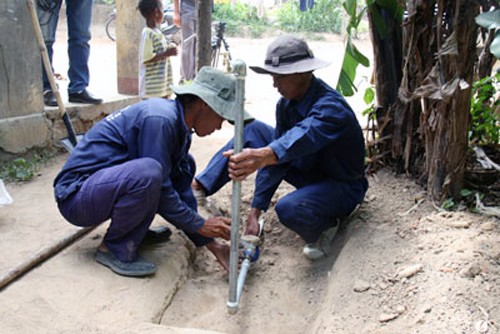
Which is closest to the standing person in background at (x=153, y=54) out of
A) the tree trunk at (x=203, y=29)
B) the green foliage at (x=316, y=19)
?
the tree trunk at (x=203, y=29)

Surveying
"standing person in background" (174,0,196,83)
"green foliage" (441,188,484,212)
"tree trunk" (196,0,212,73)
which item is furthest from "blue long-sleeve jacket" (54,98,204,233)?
"standing person in background" (174,0,196,83)

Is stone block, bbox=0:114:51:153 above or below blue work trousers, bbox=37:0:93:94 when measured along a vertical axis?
below

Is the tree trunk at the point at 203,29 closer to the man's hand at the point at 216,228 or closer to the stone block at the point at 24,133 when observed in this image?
the stone block at the point at 24,133

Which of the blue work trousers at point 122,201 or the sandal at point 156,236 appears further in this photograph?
the sandal at point 156,236

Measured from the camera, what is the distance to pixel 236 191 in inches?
85.0

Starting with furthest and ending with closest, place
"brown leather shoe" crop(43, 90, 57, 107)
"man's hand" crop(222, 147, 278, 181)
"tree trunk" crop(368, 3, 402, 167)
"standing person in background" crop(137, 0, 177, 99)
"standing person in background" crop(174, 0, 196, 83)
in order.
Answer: "standing person in background" crop(174, 0, 196, 83) < "standing person in background" crop(137, 0, 177, 99) < "brown leather shoe" crop(43, 90, 57, 107) < "tree trunk" crop(368, 3, 402, 167) < "man's hand" crop(222, 147, 278, 181)

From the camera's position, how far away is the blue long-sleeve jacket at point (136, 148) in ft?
7.73

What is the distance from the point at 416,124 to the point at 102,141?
1.85 meters

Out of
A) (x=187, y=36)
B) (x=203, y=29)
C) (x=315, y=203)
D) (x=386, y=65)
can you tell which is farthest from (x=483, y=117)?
(x=187, y=36)

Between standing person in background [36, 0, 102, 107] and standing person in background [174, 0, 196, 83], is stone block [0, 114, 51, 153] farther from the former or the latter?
standing person in background [174, 0, 196, 83]

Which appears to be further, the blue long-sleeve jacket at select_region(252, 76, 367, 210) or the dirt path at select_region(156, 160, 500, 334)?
the blue long-sleeve jacket at select_region(252, 76, 367, 210)

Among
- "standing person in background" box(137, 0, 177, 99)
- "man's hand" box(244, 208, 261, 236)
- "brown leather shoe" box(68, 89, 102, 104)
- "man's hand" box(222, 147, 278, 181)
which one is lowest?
"man's hand" box(244, 208, 261, 236)

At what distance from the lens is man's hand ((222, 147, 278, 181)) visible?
2.16m

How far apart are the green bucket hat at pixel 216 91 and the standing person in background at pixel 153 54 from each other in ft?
7.59
